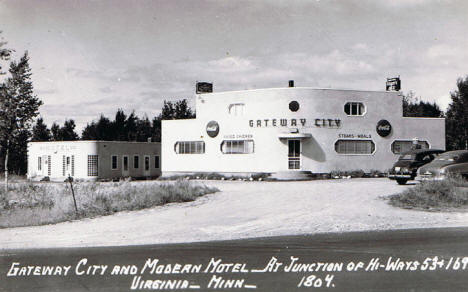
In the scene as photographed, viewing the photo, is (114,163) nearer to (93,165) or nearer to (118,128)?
(93,165)

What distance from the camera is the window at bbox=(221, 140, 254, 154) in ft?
126

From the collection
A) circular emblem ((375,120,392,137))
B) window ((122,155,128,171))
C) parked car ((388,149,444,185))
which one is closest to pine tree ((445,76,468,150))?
circular emblem ((375,120,392,137))

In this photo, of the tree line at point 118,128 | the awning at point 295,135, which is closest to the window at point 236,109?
the awning at point 295,135

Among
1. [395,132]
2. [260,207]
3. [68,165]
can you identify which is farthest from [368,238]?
[68,165]

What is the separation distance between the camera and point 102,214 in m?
17.0

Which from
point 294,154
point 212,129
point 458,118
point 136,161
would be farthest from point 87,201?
point 458,118

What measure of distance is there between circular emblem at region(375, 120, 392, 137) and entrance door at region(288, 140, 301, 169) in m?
5.92

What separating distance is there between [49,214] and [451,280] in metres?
13.0

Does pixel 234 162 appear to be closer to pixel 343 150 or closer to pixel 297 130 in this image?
pixel 297 130

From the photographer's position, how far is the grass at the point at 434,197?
17.3 metres

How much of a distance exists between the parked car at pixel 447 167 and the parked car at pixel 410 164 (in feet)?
6.58

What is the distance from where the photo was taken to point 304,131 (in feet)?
122

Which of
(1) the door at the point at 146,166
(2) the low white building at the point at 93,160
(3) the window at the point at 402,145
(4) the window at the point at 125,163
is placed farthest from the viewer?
(1) the door at the point at 146,166

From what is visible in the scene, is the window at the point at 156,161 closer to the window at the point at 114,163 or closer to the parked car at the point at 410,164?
the window at the point at 114,163
